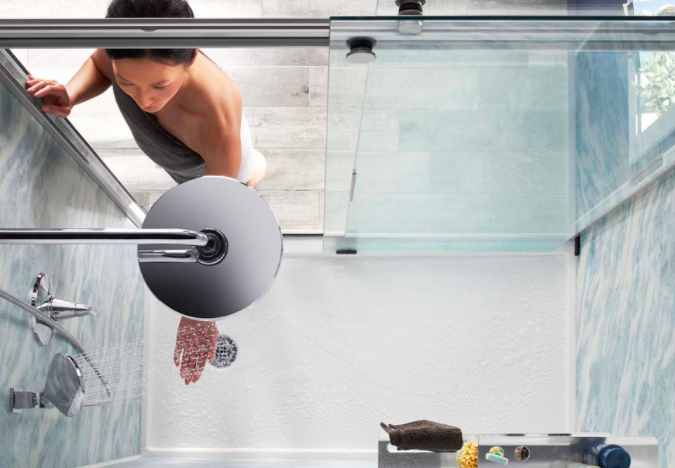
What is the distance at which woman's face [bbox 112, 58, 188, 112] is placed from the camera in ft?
4.97

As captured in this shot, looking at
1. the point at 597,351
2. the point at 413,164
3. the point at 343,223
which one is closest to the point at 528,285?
the point at 597,351

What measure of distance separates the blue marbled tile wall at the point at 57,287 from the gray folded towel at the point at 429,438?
2.23ft

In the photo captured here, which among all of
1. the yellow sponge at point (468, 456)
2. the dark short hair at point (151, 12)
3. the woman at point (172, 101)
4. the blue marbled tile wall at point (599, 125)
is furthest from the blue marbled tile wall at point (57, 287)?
the blue marbled tile wall at point (599, 125)

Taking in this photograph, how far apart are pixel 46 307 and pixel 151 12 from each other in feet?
2.01

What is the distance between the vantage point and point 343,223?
186cm

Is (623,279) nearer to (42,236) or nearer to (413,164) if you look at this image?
(413,164)

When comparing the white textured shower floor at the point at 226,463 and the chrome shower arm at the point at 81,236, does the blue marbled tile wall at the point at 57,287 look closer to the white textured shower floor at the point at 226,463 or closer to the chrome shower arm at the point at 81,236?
the white textured shower floor at the point at 226,463

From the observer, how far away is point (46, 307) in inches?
57.1

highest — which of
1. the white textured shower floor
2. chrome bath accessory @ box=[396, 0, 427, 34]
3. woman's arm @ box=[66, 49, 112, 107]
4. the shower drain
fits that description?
woman's arm @ box=[66, 49, 112, 107]

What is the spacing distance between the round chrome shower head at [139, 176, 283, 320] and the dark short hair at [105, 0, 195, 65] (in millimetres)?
755

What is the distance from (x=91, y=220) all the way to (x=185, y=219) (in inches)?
46.1

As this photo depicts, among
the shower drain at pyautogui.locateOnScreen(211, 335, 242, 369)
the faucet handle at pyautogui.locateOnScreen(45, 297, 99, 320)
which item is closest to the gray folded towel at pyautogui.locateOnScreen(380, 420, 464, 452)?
the faucet handle at pyautogui.locateOnScreen(45, 297, 99, 320)

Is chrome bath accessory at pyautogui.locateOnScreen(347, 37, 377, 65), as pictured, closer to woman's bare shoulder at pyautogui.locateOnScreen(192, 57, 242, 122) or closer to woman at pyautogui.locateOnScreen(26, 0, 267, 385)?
woman at pyautogui.locateOnScreen(26, 0, 267, 385)

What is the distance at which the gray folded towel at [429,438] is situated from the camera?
4.18ft
